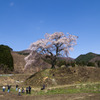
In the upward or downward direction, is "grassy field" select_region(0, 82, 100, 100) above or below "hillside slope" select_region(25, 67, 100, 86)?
below

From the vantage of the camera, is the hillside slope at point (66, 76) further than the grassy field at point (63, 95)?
Yes

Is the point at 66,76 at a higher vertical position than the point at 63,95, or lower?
higher

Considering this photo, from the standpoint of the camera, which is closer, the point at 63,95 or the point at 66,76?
the point at 63,95

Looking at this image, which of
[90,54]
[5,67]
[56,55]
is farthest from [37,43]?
[90,54]

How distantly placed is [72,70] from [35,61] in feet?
30.6

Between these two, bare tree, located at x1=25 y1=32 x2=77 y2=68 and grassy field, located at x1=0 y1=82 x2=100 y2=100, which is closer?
grassy field, located at x1=0 y1=82 x2=100 y2=100

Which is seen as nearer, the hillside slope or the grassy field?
the grassy field

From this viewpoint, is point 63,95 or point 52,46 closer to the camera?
point 63,95

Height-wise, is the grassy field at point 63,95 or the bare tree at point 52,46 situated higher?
the bare tree at point 52,46

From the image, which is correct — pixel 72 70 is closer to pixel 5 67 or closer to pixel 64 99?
pixel 64 99

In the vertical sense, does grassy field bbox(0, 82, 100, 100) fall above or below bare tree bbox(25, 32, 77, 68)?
below

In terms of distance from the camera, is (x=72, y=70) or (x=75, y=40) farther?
(x=75, y=40)

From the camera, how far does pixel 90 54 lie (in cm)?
12556

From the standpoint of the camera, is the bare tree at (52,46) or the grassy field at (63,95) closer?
the grassy field at (63,95)
